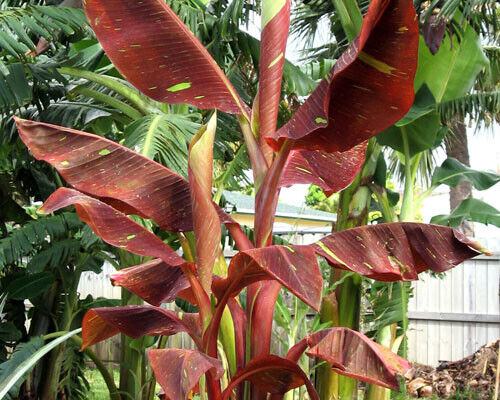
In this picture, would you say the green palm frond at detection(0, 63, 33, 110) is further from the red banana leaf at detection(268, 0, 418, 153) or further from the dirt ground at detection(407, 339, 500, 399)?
the dirt ground at detection(407, 339, 500, 399)

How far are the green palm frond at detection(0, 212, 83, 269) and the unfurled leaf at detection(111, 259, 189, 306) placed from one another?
1722 mm

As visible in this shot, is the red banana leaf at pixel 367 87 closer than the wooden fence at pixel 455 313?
Yes

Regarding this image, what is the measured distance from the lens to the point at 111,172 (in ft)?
7.23

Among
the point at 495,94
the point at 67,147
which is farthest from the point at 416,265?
the point at 495,94

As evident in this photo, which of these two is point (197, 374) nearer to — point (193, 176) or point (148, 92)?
point (193, 176)

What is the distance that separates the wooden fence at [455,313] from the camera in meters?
7.39

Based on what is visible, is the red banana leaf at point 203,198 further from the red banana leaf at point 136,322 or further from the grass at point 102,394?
the grass at point 102,394

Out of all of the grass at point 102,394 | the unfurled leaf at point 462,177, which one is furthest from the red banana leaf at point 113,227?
the grass at point 102,394

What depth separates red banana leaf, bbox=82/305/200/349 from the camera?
7.57 feet

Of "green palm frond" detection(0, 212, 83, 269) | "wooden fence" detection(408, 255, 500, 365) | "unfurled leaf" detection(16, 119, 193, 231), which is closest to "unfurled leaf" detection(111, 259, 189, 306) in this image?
A: "unfurled leaf" detection(16, 119, 193, 231)

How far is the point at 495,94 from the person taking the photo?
4801mm

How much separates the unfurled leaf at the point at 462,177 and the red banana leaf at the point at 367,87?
2791 millimetres

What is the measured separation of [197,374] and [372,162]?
285 cm

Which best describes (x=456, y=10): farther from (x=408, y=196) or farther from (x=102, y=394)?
(x=102, y=394)
